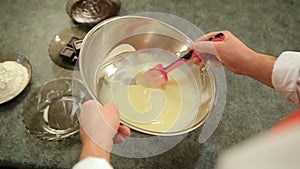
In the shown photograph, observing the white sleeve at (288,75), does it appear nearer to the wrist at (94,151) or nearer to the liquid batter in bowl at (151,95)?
the liquid batter in bowl at (151,95)

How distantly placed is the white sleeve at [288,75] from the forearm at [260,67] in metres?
0.03

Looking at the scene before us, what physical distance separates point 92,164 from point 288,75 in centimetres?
43

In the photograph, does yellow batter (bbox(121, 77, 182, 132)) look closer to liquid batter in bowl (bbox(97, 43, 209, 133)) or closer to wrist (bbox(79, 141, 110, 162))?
liquid batter in bowl (bbox(97, 43, 209, 133))

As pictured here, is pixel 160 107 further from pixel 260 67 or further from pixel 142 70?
pixel 260 67

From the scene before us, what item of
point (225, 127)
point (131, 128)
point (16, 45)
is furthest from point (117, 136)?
point (16, 45)

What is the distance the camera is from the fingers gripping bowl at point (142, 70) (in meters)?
0.87

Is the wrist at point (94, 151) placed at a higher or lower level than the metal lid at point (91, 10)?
lower

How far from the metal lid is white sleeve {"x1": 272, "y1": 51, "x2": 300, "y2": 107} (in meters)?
0.48

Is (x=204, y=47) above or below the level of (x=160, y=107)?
above

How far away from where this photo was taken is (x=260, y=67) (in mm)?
866

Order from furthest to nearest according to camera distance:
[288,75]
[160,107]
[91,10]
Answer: [91,10] < [160,107] < [288,75]

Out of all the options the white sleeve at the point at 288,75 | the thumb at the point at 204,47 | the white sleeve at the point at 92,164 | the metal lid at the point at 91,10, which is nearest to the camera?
the white sleeve at the point at 92,164

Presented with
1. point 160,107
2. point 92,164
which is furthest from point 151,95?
point 92,164

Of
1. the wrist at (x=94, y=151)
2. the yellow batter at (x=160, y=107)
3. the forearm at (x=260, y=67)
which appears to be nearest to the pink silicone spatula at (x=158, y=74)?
the yellow batter at (x=160, y=107)
